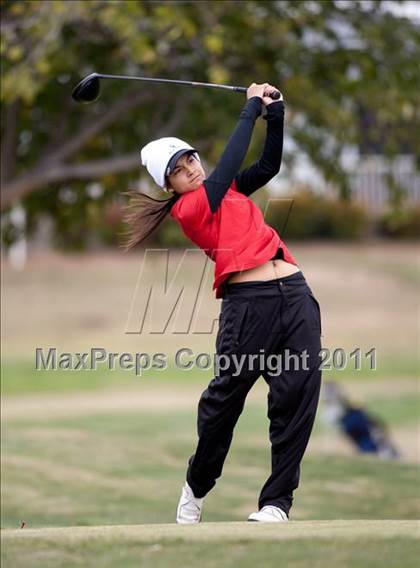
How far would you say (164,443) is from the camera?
14.5 m

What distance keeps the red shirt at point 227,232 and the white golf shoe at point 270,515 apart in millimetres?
1187

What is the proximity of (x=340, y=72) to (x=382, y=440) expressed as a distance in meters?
4.67

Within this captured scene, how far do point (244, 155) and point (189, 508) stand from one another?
6.23 feet

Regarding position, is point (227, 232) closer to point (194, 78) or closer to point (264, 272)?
point (264, 272)

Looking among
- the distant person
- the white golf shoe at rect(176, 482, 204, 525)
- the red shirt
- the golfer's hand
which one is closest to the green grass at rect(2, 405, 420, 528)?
the distant person

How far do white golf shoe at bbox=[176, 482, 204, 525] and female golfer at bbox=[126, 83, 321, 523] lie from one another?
333 millimetres

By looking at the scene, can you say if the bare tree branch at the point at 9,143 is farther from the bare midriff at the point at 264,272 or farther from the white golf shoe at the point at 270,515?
the white golf shoe at the point at 270,515

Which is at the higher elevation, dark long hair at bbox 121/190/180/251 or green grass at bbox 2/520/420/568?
dark long hair at bbox 121/190/180/251

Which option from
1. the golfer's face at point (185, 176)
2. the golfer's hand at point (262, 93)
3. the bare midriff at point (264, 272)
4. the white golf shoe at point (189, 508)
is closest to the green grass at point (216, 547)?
the white golf shoe at point (189, 508)

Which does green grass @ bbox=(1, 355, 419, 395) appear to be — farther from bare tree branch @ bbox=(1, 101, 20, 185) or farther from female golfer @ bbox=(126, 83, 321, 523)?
female golfer @ bbox=(126, 83, 321, 523)

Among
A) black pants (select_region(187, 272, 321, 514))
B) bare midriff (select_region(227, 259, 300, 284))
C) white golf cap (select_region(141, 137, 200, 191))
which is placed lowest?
black pants (select_region(187, 272, 321, 514))

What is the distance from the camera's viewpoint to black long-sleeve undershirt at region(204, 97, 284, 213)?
588cm

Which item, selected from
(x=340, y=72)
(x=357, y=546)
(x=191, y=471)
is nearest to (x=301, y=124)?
(x=340, y=72)

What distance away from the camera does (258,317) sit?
6.05m
